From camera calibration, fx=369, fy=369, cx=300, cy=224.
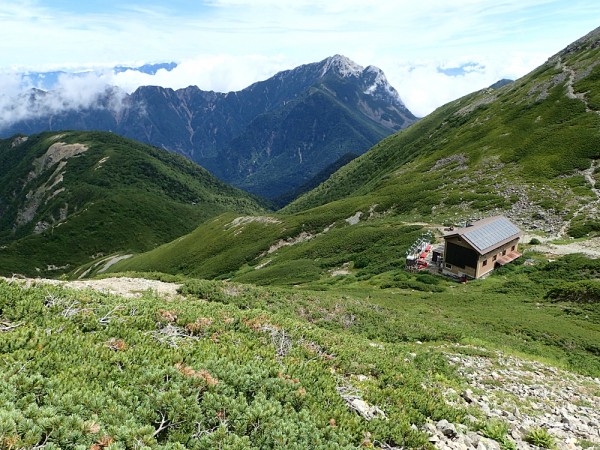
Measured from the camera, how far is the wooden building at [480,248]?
43.2 m

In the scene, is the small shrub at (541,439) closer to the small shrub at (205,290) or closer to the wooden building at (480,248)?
the small shrub at (205,290)

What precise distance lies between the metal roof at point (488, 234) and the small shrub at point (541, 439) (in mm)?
33986

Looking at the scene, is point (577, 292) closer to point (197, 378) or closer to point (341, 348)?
point (341, 348)

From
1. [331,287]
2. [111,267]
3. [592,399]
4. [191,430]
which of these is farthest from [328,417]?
[111,267]

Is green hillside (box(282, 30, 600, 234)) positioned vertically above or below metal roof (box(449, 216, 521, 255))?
above

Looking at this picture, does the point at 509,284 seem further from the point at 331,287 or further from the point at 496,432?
the point at 496,432

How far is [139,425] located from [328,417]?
4.82m

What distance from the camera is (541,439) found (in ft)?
36.2

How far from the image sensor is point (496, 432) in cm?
1096

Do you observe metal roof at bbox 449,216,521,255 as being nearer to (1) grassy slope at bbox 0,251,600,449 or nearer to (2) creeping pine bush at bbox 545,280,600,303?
(2) creeping pine bush at bbox 545,280,600,303

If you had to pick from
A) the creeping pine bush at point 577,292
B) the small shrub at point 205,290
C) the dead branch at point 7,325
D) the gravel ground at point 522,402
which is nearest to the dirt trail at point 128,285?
the small shrub at point 205,290

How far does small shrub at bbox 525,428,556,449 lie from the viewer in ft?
35.9

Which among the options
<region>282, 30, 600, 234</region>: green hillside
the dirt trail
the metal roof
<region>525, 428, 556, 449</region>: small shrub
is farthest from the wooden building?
<region>525, 428, 556, 449</region>: small shrub

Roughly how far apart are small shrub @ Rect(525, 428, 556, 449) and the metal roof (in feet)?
112
